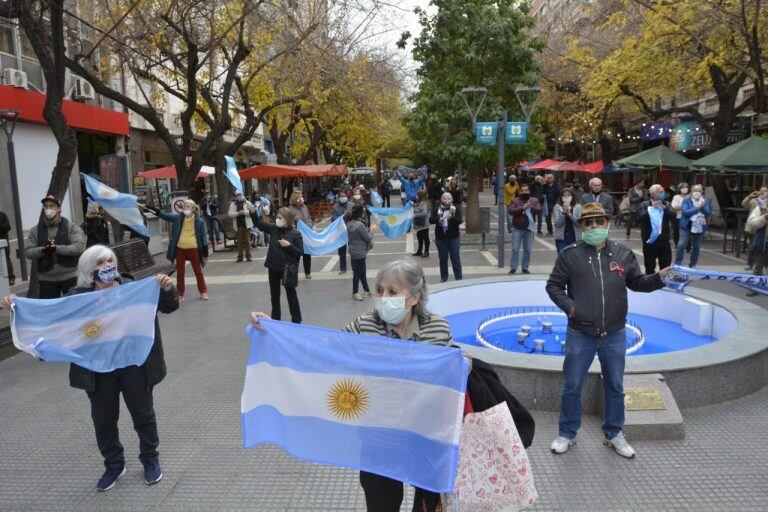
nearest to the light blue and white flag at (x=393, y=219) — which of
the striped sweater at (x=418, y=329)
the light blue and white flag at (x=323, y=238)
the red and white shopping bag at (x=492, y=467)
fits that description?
the light blue and white flag at (x=323, y=238)

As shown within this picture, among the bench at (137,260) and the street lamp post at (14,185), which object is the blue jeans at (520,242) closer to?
the bench at (137,260)

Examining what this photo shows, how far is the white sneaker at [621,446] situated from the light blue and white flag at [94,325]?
3.55 meters

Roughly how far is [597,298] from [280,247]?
477cm

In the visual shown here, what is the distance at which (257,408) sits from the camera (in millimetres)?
3580

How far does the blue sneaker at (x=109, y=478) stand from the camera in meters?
4.26

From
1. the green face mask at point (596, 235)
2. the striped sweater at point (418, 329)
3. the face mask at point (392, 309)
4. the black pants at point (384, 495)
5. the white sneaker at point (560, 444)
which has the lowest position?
the white sneaker at point (560, 444)

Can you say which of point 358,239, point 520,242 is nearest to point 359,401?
point 358,239

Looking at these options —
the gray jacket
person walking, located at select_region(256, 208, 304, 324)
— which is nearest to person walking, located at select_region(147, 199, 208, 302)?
the gray jacket

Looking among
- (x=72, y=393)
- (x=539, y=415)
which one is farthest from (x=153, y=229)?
(x=539, y=415)

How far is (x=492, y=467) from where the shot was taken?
9.62 ft

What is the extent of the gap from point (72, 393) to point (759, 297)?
9879 mm

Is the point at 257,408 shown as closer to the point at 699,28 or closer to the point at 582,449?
the point at 582,449

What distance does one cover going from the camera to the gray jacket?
34.0ft

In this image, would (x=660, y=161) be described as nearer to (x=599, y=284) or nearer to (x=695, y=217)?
(x=695, y=217)
